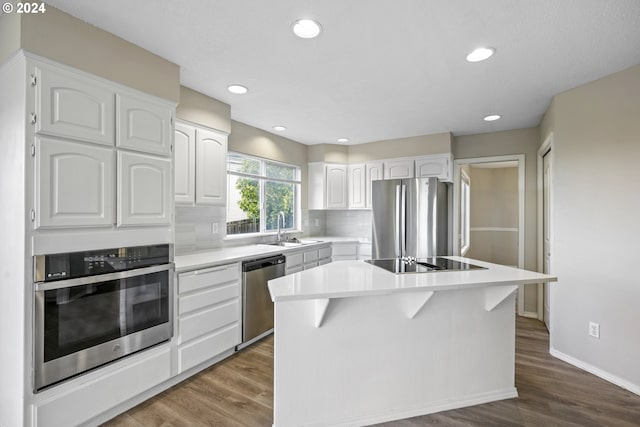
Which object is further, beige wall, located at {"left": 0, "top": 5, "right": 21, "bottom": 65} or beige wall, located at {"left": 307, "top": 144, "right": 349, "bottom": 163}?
beige wall, located at {"left": 307, "top": 144, "right": 349, "bottom": 163}

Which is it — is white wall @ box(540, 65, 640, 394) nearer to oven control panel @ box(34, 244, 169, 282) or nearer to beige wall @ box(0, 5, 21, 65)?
oven control panel @ box(34, 244, 169, 282)

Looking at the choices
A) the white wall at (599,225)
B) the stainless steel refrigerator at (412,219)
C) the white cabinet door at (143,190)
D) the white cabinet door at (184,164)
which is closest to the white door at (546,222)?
the white wall at (599,225)

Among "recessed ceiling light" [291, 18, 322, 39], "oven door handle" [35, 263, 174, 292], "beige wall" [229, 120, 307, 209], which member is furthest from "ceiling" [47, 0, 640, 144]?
"oven door handle" [35, 263, 174, 292]

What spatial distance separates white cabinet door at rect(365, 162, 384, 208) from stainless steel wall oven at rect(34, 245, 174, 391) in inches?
128

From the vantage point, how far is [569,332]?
276 cm

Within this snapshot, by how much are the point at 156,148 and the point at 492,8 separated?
2286 millimetres

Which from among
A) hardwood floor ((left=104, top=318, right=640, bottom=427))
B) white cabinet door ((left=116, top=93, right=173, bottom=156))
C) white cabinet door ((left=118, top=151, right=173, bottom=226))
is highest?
white cabinet door ((left=116, top=93, right=173, bottom=156))

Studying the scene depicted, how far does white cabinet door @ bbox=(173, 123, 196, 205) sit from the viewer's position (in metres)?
2.62

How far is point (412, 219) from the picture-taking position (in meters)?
4.02

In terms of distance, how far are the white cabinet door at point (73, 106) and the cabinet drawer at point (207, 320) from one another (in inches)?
56.6

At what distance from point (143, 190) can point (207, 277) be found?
2.95 ft

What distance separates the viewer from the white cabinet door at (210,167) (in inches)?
112

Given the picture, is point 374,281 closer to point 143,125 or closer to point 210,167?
point 143,125

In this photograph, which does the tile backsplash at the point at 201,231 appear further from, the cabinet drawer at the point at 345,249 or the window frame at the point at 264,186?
the cabinet drawer at the point at 345,249
